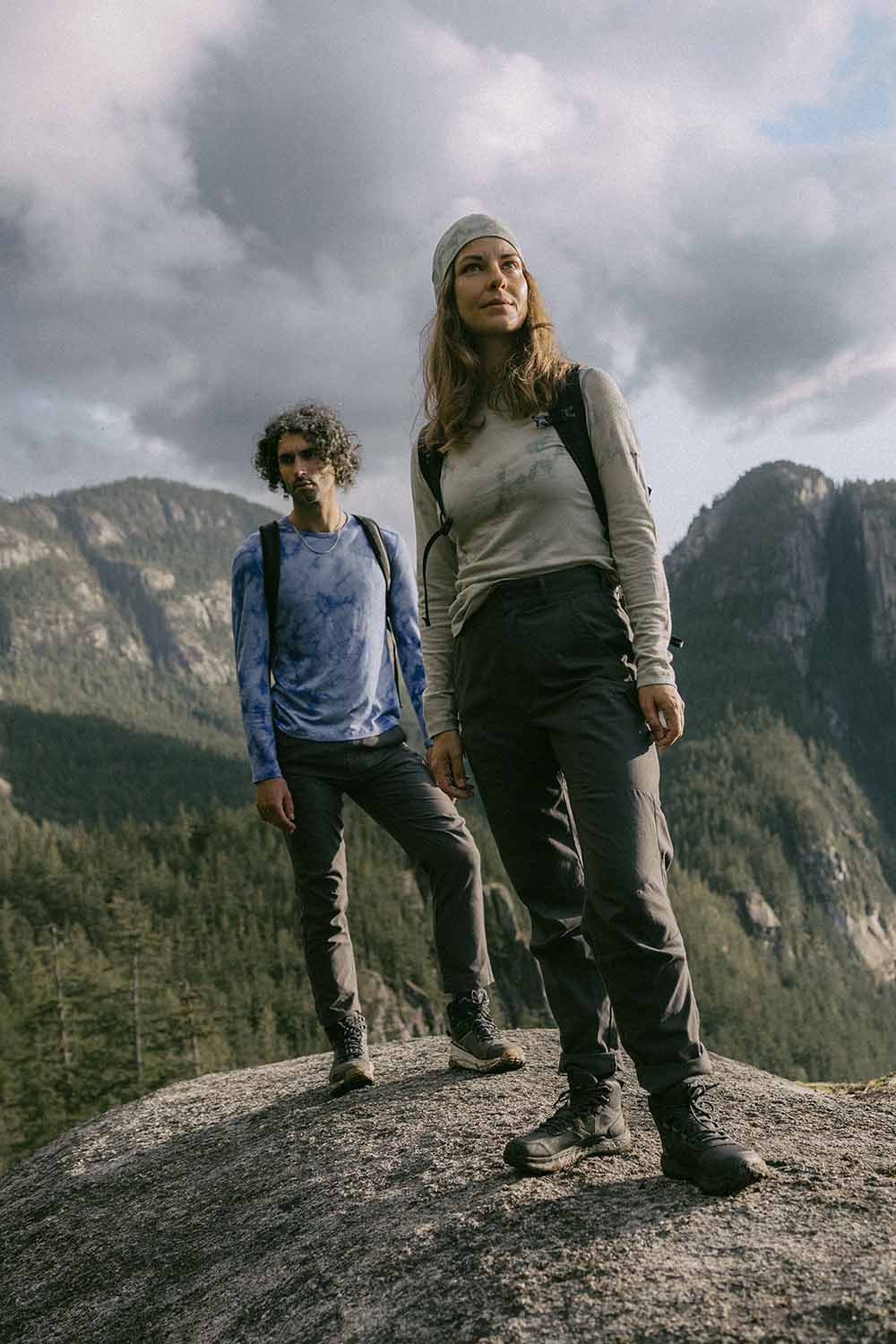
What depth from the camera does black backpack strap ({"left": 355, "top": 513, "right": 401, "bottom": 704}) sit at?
19.3ft

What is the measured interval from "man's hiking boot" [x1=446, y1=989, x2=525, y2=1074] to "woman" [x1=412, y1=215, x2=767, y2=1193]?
1357 millimetres

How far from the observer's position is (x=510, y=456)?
376 centimetres

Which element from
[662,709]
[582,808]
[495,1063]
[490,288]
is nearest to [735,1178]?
[582,808]

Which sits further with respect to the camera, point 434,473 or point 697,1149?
point 434,473

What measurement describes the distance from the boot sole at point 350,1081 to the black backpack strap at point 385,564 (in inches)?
83.1

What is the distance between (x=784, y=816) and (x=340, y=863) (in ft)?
570

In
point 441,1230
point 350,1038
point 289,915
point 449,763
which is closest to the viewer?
point 441,1230

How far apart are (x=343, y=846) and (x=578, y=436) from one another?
2701 mm

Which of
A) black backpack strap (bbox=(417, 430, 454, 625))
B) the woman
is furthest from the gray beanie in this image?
Result: black backpack strap (bbox=(417, 430, 454, 625))

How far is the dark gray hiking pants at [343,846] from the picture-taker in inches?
207

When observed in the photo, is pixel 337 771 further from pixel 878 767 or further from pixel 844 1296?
pixel 878 767

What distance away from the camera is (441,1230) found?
3.33 m

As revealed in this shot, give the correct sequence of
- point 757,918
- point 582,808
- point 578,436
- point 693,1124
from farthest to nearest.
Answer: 1. point 757,918
2. point 578,436
3. point 582,808
4. point 693,1124

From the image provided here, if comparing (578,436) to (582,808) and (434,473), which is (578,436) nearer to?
(434,473)
